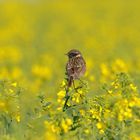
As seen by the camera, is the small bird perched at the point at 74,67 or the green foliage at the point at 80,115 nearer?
the green foliage at the point at 80,115

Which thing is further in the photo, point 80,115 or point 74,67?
point 74,67

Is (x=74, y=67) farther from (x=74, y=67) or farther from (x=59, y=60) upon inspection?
(x=59, y=60)

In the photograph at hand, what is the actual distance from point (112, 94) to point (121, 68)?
3870mm

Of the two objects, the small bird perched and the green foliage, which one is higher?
the small bird perched

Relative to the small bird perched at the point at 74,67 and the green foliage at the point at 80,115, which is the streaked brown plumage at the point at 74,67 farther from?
the green foliage at the point at 80,115

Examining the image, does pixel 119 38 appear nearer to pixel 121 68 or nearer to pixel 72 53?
pixel 121 68

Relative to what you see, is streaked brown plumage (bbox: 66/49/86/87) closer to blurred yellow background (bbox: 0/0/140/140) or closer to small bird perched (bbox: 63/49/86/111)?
small bird perched (bbox: 63/49/86/111)

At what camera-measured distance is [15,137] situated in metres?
6.80

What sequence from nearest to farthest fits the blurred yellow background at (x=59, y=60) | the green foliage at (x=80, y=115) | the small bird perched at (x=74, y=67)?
the green foliage at (x=80, y=115) → the blurred yellow background at (x=59, y=60) → the small bird perched at (x=74, y=67)

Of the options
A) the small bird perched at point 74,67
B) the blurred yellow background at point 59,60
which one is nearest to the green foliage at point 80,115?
the blurred yellow background at point 59,60

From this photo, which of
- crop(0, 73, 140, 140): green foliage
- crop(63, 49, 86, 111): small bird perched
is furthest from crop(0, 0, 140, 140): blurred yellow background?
crop(63, 49, 86, 111): small bird perched

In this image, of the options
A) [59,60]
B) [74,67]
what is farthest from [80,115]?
[59,60]

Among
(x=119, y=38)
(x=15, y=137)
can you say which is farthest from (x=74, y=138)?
(x=119, y=38)

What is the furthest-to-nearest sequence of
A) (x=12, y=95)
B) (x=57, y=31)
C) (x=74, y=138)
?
(x=57, y=31) < (x=12, y=95) < (x=74, y=138)
